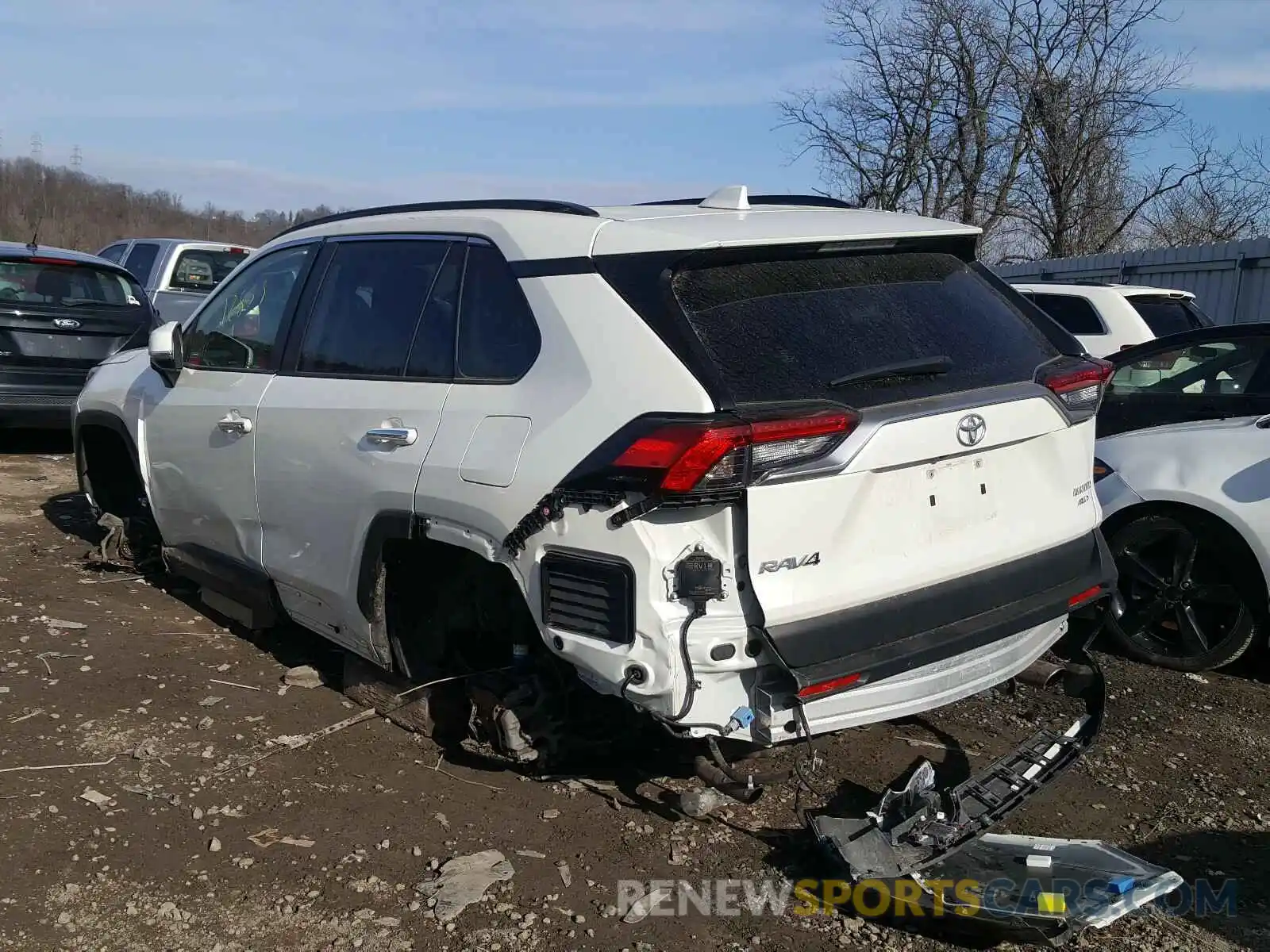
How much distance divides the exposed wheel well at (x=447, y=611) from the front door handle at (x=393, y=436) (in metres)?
0.33

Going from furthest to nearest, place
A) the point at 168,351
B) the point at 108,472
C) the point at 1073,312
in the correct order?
1. the point at 1073,312
2. the point at 108,472
3. the point at 168,351

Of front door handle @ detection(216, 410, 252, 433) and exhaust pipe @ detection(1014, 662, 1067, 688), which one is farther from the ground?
front door handle @ detection(216, 410, 252, 433)

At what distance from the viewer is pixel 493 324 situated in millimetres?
3521

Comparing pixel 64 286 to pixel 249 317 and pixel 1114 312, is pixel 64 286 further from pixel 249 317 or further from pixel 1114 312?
pixel 1114 312

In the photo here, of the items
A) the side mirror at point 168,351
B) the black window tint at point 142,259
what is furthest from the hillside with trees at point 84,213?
the side mirror at point 168,351

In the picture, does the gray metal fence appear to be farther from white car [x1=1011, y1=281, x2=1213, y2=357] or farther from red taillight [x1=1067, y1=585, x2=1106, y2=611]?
red taillight [x1=1067, y1=585, x2=1106, y2=611]

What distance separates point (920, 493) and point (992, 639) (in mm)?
522

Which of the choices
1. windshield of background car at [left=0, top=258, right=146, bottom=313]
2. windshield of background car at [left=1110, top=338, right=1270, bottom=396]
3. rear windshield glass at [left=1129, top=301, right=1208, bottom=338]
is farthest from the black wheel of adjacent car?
windshield of background car at [left=0, top=258, right=146, bottom=313]

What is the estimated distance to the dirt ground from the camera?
116 inches

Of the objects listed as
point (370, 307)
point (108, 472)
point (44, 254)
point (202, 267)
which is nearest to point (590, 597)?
point (370, 307)

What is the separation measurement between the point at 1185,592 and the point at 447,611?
3222 mm

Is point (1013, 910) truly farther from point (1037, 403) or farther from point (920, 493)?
point (1037, 403)

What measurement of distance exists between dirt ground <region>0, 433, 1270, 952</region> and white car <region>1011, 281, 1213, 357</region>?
6353 mm

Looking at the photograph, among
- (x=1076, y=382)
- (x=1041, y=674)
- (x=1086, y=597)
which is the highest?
(x=1076, y=382)
